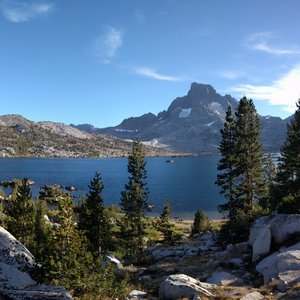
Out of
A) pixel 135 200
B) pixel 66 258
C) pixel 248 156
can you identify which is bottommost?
pixel 135 200

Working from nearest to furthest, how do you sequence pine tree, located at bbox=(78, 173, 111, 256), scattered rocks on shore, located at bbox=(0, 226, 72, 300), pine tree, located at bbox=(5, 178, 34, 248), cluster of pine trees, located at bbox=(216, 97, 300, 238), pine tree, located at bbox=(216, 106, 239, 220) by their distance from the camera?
scattered rocks on shore, located at bbox=(0, 226, 72, 300)
pine tree, located at bbox=(5, 178, 34, 248)
pine tree, located at bbox=(78, 173, 111, 256)
cluster of pine trees, located at bbox=(216, 97, 300, 238)
pine tree, located at bbox=(216, 106, 239, 220)

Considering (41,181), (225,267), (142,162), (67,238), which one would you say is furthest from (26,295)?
(41,181)

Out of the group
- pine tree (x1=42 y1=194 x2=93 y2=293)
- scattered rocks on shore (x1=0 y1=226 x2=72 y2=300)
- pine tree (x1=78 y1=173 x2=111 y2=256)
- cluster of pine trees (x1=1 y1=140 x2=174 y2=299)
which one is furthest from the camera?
pine tree (x1=78 y1=173 x2=111 y2=256)

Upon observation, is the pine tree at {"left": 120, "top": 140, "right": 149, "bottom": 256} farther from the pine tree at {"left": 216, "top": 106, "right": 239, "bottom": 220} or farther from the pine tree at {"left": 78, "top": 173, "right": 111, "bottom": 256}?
the pine tree at {"left": 216, "top": 106, "right": 239, "bottom": 220}

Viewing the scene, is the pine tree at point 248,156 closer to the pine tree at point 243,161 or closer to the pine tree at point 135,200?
the pine tree at point 243,161

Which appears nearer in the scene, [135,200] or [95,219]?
[95,219]

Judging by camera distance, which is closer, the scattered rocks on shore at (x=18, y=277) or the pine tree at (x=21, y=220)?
the scattered rocks on shore at (x=18, y=277)

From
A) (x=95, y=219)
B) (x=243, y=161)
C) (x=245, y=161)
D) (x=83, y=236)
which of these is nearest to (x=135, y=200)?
(x=95, y=219)

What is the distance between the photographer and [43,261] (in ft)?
63.3

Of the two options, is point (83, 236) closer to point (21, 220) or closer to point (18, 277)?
point (18, 277)

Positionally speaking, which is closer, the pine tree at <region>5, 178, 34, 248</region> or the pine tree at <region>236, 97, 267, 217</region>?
the pine tree at <region>5, 178, 34, 248</region>

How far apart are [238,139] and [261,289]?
3268 cm

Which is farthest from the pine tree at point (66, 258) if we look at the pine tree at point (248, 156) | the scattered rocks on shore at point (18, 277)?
the pine tree at point (248, 156)

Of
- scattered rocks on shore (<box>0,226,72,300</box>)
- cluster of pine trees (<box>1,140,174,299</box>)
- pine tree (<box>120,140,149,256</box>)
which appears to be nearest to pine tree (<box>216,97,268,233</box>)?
pine tree (<box>120,140,149,256</box>)
